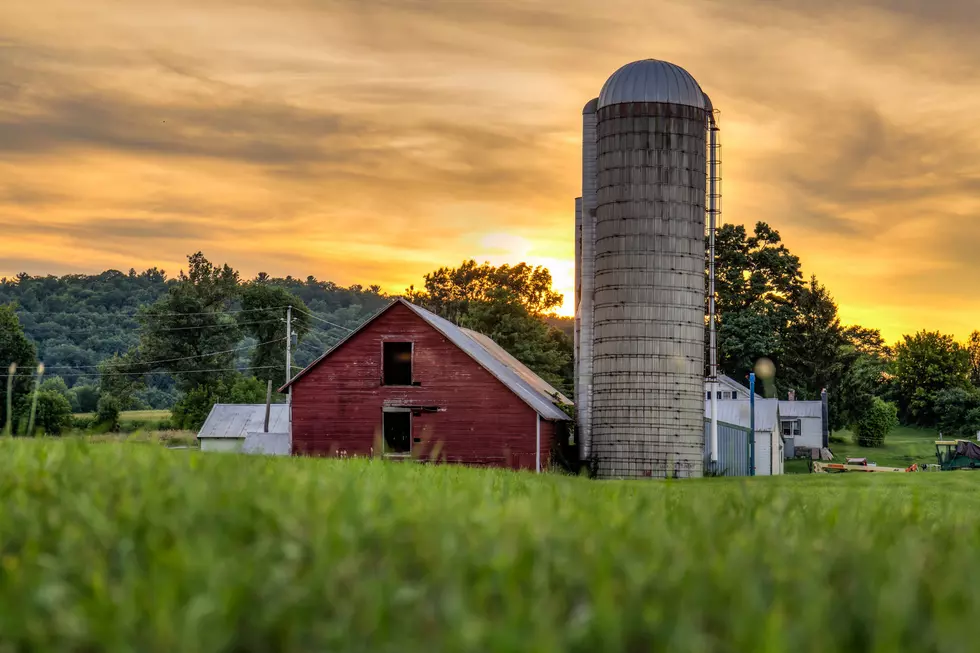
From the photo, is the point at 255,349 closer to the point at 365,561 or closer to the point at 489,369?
the point at 489,369

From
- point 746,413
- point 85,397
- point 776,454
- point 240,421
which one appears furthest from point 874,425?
point 85,397

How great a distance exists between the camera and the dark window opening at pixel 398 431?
40181 millimetres

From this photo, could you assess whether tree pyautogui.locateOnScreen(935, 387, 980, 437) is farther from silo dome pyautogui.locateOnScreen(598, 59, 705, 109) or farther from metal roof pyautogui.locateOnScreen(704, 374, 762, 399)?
silo dome pyautogui.locateOnScreen(598, 59, 705, 109)

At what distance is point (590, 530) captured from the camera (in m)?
4.11

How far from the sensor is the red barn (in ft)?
125

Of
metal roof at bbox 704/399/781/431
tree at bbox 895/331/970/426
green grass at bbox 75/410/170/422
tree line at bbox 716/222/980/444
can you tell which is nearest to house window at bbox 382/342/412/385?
metal roof at bbox 704/399/781/431

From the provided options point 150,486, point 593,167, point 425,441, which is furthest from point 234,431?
point 150,486

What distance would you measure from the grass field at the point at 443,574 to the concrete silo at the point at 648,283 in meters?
32.2

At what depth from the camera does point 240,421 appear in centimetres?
6028

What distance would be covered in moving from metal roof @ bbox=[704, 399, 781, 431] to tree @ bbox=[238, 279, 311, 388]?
4830 centimetres

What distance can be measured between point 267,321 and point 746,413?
53012 mm

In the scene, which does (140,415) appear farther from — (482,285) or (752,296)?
(752,296)

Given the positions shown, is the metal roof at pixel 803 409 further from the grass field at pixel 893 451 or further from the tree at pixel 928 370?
the tree at pixel 928 370

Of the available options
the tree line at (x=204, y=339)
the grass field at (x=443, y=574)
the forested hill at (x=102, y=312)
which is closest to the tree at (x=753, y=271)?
the tree line at (x=204, y=339)
